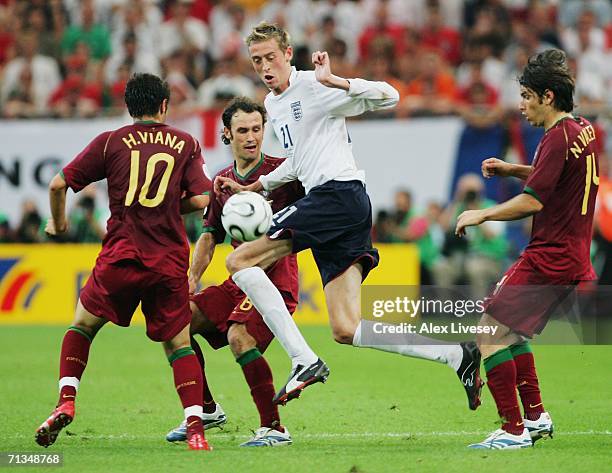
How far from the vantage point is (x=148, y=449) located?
737 cm

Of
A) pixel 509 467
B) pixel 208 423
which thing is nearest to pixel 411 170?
pixel 208 423

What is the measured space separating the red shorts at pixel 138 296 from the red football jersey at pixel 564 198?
218 cm

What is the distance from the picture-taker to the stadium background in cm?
1574

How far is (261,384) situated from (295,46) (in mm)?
10773

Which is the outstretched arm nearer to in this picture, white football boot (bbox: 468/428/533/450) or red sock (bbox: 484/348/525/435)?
red sock (bbox: 484/348/525/435)

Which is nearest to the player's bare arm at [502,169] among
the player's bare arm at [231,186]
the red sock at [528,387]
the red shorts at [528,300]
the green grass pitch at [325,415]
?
the red shorts at [528,300]

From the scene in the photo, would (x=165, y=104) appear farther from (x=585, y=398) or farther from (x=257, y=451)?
(x=585, y=398)

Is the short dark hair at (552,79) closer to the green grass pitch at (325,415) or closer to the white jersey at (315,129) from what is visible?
the white jersey at (315,129)

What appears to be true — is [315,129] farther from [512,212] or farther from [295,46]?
[295,46]

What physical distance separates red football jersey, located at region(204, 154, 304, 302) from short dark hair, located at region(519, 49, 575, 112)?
1812 millimetres

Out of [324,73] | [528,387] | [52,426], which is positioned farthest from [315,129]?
[52,426]

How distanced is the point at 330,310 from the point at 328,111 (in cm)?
128

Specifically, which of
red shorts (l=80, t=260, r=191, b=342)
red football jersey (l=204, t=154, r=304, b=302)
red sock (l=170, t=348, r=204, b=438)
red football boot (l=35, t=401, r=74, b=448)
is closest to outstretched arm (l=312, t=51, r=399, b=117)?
red football jersey (l=204, t=154, r=304, b=302)

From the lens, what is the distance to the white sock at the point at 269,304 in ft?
24.3
